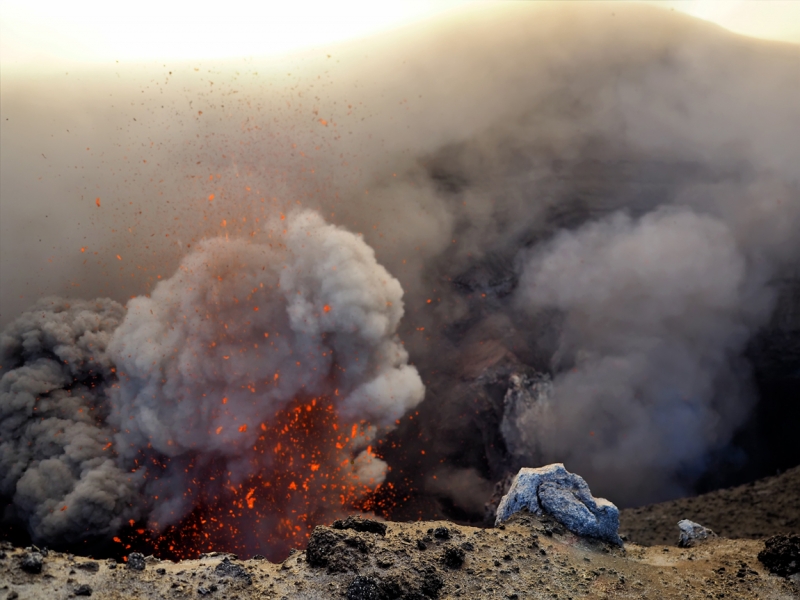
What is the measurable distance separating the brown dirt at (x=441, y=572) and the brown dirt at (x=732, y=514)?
6.98m

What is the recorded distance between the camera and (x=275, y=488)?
2520cm

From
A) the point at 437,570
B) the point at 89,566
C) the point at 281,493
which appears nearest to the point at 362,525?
the point at 437,570

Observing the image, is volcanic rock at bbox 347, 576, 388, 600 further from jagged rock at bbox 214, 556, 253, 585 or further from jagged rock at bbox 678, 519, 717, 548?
jagged rock at bbox 678, 519, 717, 548

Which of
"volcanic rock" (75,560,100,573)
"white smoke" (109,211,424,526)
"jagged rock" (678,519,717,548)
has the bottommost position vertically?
"volcanic rock" (75,560,100,573)

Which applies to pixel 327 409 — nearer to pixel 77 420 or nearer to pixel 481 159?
pixel 77 420

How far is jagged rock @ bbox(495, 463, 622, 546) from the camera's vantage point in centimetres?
1427

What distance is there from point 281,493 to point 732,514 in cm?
2025

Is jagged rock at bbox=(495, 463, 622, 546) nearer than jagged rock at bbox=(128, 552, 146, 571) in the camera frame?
No

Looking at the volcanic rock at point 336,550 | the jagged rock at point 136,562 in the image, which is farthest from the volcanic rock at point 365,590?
the jagged rock at point 136,562

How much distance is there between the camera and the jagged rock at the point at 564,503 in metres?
14.3

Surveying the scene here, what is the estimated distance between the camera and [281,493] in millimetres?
25094

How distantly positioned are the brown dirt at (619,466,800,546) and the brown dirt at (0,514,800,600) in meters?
6.98

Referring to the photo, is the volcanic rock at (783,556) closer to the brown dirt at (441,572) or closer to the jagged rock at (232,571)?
the brown dirt at (441,572)

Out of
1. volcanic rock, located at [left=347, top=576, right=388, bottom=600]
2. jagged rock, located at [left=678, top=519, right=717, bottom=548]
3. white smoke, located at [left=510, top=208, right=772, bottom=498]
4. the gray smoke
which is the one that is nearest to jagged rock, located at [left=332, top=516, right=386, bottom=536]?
volcanic rock, located at [left=347, top=576, right=388, bottom=600]
